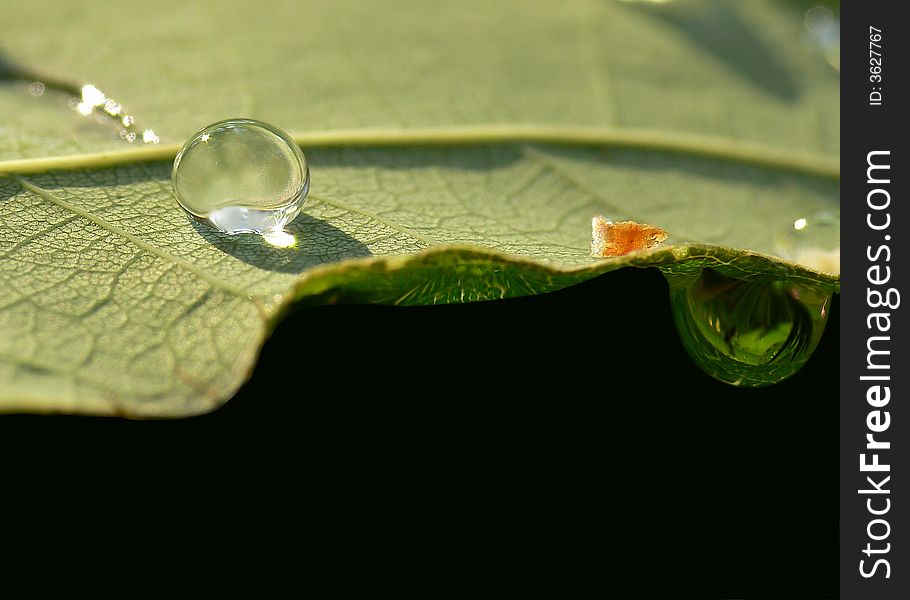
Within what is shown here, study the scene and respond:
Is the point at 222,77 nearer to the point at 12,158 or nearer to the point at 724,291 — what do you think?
the point at 12,158

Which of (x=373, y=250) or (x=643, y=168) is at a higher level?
(x=643, y=168)

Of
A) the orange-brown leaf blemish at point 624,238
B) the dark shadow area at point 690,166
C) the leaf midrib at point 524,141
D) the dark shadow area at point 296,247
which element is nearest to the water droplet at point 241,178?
the dark shadow area at point 296,247

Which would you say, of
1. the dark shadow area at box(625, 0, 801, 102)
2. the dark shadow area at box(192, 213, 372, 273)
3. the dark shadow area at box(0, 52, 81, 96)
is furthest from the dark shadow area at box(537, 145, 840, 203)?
the dark shadow area at box(0, 52, 81, 96)

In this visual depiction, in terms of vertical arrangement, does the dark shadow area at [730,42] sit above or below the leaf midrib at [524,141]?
above

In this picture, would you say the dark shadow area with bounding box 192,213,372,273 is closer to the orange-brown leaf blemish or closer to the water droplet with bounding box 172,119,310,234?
the water droplet with bounding box 172,119,310,234

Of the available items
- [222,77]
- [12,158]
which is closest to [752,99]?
[222,77]

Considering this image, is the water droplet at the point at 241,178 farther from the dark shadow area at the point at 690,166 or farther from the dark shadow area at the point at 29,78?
the dark shadow area at the point at 690,166
